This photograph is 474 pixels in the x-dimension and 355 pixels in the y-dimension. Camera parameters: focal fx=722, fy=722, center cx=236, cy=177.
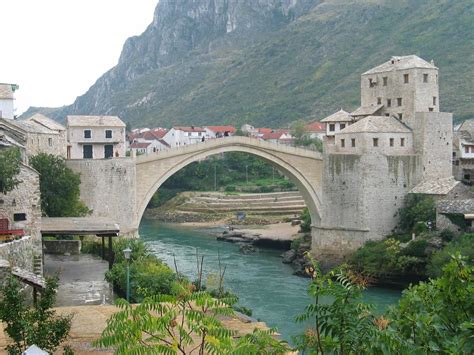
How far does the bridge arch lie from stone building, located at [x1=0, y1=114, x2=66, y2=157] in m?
4.26

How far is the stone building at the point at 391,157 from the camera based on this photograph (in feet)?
117

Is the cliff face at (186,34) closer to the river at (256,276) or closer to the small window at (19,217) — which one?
the river at (256,276)

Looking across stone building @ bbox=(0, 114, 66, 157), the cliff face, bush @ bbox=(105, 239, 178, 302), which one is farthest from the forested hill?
bush @ bbox=(105, 239, 178, 302)

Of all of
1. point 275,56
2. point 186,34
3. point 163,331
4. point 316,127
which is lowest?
point 163,331

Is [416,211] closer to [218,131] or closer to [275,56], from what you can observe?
[218,131]

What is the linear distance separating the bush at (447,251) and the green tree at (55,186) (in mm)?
14846

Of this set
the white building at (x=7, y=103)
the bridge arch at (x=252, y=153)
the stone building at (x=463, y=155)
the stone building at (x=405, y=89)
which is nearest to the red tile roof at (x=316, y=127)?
the stone building at (x=463, y=155)

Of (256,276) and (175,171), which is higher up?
(175,171)

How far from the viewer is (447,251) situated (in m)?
28.4

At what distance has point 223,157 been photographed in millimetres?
75438

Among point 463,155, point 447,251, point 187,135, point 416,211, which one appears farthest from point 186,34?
point 447,251

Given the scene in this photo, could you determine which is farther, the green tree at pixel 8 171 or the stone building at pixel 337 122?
the stone building at pixel 337 122

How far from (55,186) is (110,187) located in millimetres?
3465

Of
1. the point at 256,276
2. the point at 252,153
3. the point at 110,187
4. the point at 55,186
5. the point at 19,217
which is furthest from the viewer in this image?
the point at 252,153
